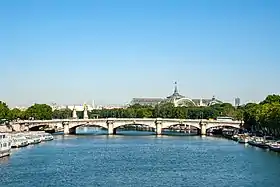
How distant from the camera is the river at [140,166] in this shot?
3650 centimetres

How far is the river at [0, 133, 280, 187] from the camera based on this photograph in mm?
36500

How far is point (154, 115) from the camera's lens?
11725cm

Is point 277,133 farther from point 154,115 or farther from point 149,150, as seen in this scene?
point 154,115

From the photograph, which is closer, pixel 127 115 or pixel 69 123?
pixel 69 123

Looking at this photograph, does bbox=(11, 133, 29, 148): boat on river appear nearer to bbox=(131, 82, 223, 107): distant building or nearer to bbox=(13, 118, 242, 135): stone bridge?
bbox=(13, 118, 242, 135): stone bridge

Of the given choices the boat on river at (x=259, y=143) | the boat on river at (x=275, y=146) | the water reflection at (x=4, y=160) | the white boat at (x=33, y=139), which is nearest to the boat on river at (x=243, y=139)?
the boat on river at (x=259, y=143)

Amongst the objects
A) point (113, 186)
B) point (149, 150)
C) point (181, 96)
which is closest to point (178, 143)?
point (149, 150)

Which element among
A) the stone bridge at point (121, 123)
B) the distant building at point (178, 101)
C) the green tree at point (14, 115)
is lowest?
the stone bridge at point (121, 123)

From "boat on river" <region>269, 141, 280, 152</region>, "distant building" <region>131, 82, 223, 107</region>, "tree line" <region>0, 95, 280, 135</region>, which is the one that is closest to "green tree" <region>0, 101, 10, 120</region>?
"tree line" <region>0, 95, 280, 135</region>

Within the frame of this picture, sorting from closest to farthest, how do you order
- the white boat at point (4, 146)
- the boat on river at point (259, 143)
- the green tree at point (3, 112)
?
the white boat at point (4, 146) < the boat on river at point (259, 143) < the green tree at point (3, 112)

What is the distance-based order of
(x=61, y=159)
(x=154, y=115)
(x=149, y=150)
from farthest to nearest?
1. (x=154, y=115)
2. (x=149, y=150)
3. (x=61, y=159)

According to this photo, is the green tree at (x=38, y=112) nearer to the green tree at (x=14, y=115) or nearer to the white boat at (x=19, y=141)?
the green tree at (x=14, y=115)

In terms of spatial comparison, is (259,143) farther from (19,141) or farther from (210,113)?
(210,113)

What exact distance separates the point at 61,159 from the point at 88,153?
539cm
